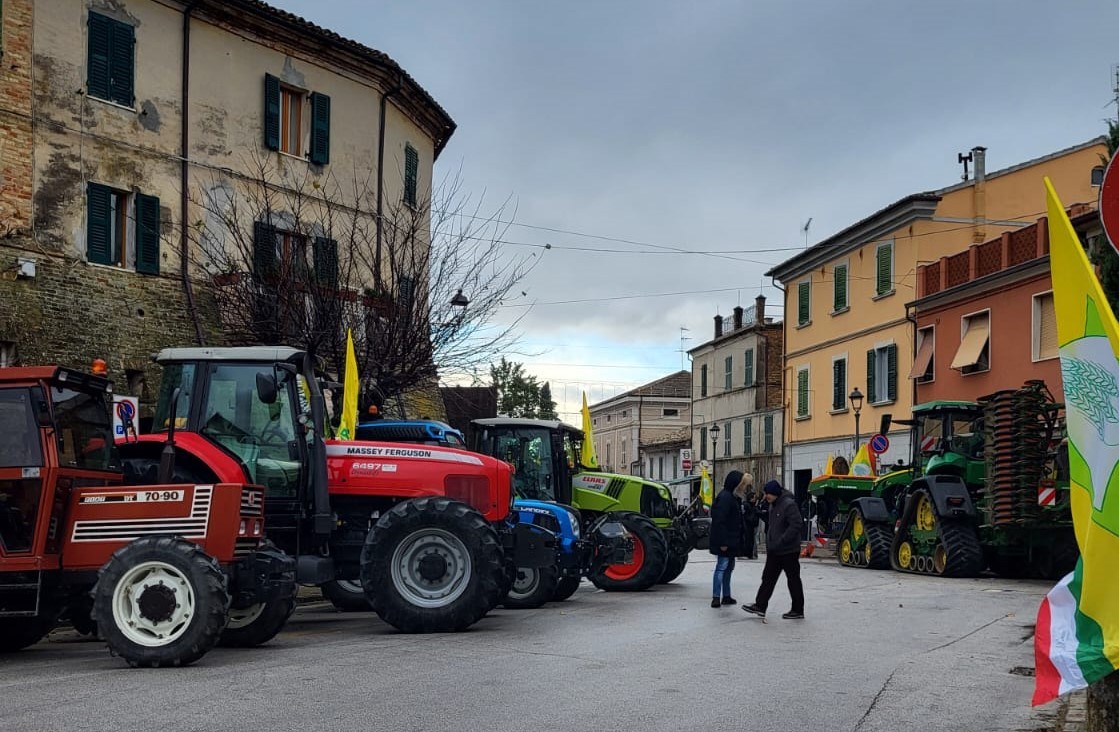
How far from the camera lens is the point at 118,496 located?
9805 mm

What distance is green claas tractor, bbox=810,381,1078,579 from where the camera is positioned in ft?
61.9

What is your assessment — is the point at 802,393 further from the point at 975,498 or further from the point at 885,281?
the point at 975,498

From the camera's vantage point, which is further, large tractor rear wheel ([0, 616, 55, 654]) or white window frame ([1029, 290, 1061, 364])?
white window frame ([1029, 290, 1061, 364])

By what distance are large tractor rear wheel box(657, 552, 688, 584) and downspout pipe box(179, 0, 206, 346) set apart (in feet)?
33.0

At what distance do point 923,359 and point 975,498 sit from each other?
46.3 ft

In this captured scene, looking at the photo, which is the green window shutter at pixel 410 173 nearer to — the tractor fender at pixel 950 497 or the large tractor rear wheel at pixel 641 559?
the large tractor rear wheel at pixel 641 559

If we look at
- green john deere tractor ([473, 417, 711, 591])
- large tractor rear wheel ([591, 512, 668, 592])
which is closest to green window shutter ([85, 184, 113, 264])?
green john deere tractor ([473, 417, 711, 591])

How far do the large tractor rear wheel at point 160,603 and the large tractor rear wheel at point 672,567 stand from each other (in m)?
10.8

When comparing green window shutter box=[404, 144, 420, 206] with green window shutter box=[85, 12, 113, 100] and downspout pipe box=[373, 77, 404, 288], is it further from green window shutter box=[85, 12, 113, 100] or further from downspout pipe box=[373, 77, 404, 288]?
green window shutter box=[85, 12, 113, 100]

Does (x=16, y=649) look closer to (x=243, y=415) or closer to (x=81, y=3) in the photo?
(x=243, y=415)

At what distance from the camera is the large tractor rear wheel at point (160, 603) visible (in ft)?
29.9

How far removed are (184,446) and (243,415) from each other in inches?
24.5

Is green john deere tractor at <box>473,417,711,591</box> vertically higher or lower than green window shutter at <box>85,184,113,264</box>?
lower

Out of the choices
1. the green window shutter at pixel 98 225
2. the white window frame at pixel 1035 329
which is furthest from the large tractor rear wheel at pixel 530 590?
the white window frame at pixel 1035 329
